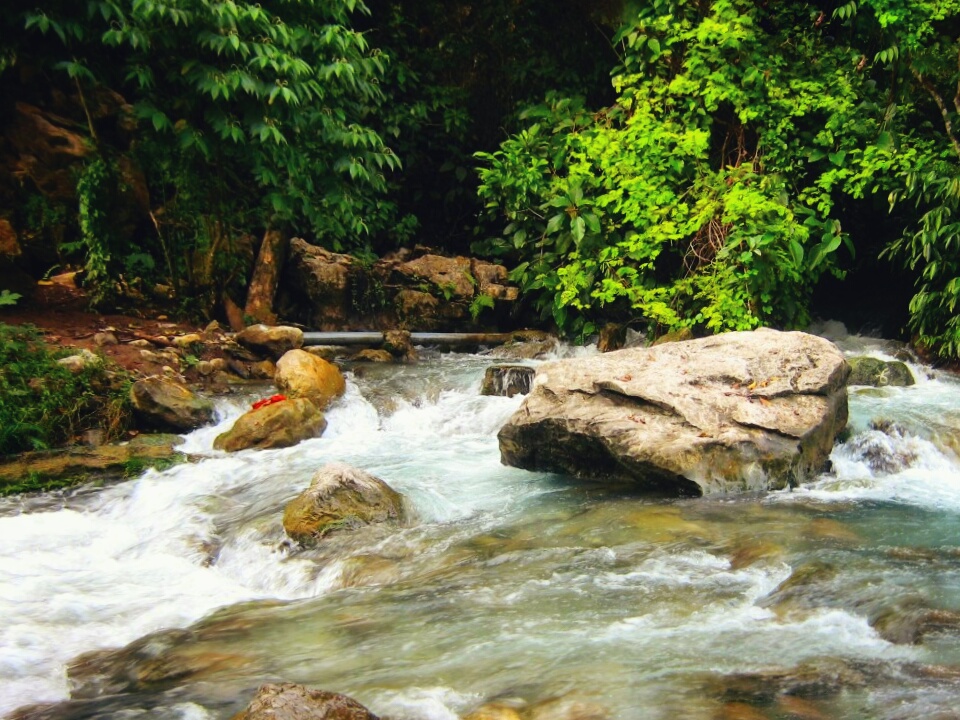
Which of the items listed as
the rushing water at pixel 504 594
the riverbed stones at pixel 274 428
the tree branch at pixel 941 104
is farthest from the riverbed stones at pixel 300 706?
the tree branch at pixel 941 104

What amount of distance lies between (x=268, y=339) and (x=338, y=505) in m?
4.28

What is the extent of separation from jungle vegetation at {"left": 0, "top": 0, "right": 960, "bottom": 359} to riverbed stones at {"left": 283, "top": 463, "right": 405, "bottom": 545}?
380 cm

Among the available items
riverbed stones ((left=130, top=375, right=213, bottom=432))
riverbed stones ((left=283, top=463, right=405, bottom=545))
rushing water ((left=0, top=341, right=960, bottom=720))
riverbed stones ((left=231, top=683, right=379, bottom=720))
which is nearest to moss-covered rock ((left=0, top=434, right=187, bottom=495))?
rushing water ((left=0, top=341, right=960, bottom=720))

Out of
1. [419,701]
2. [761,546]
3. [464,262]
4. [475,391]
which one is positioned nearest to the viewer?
[419,701]

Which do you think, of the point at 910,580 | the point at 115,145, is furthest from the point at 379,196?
the point at 910,580

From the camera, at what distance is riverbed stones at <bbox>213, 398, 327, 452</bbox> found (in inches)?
280

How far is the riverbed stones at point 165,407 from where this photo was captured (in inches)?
287

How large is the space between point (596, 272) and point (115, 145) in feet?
18.7

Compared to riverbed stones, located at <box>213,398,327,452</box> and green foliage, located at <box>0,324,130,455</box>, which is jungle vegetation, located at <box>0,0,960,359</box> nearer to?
green foliage, located at <box>0,324,130,455</box>

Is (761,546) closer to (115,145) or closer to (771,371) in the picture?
(771,371)

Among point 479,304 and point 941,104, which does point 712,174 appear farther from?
point 479,304

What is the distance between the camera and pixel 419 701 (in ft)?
10.6

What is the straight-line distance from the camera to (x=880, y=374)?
8.20 metres

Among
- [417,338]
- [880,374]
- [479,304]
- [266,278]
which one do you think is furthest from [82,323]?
[880,374]
